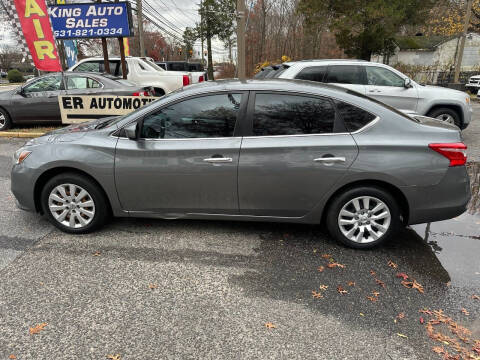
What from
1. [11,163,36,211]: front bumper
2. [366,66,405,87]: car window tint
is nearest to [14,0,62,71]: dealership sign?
[11,163,36,211]: front bumper

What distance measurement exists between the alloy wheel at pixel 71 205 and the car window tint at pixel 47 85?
6358mm

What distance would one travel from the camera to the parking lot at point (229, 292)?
2424 millimetres

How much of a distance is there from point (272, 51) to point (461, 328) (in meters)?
27.8

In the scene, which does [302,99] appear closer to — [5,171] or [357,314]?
[357,314]

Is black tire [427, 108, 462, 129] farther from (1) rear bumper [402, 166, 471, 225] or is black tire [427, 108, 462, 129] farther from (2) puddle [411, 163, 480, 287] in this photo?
(1) rear bumper [402, 166, 471, 225]

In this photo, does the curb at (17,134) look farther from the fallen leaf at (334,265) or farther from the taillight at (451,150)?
the taillight at (451,150)

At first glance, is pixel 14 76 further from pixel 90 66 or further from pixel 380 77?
pixel 380 77

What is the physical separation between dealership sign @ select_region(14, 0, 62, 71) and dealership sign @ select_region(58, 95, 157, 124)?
3.16 feet

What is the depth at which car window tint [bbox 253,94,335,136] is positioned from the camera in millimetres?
3484

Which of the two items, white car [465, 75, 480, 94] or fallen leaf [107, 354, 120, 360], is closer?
fallen leaf [107, 354, 120, 360]

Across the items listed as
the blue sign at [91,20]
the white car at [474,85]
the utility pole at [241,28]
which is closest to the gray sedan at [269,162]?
the blue sign at [91,20]

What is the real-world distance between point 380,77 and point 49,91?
26.9ft

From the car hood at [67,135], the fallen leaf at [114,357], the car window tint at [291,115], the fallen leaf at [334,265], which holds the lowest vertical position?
the fallen leaf at [114,357]

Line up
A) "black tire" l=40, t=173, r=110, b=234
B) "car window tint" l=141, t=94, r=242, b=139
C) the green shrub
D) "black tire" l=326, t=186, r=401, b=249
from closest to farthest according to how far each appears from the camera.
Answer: "black tire" l=326, t=186, r=401, b=249 < "car window tint" l=141, t=94, r=242, b=139 < "black tire" l=40, t=173, r=110, b=234 < the green shrub
